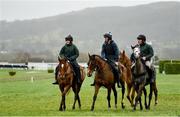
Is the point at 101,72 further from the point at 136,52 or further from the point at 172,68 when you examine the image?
the point at 172,68

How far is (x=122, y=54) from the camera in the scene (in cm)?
2683

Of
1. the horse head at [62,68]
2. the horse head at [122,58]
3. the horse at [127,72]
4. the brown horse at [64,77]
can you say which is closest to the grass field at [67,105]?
the brown horse at [64,77]

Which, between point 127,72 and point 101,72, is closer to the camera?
point 101,72

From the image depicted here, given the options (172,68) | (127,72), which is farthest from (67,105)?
(172,68)

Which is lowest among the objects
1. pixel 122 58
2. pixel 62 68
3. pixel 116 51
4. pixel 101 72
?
pixel 101 72

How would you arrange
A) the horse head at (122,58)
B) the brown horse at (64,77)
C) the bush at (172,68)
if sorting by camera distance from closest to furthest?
the brown horse at (64,77)
the horse head at (122,58)
the bush at (172,68)

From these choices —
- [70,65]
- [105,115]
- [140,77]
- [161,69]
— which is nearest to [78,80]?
[70,65]

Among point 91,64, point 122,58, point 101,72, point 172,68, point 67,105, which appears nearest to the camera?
point 91,64

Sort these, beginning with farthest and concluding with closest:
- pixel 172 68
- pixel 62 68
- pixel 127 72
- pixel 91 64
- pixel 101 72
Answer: pixel 172 68 < pixel 127 72 < pixel 101 72 < pixel 62 68 < pixel 91 64

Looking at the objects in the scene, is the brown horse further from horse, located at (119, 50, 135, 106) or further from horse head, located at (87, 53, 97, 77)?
horse, located at (119, 50, 135, 106)

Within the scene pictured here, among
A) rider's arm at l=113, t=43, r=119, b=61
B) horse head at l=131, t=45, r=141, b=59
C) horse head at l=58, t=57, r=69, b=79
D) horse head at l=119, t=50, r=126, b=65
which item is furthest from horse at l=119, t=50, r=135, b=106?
horse head at l=58, t=57, r=69, b=79

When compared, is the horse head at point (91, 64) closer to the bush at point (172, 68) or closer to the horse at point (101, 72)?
the horse at point (101, 72)

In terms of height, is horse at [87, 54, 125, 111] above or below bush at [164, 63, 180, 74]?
above

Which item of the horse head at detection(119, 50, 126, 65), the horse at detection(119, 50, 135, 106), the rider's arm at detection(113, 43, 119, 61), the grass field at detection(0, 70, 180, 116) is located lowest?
the grass field at detection(0, 70, 180, 116)
